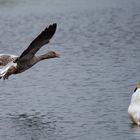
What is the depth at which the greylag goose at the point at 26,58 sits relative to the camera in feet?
57.9

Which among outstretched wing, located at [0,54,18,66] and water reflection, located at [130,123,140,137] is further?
outstretched wing, located at [0,54,18,66]

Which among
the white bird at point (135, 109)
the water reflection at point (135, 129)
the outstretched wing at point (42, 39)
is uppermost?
the outstretched wing at point (42, 39)

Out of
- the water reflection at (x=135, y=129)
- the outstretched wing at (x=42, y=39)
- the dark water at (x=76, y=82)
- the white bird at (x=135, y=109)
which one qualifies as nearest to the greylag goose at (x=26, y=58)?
the outstretched wing at (x=42, y=39)

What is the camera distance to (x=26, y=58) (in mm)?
18516

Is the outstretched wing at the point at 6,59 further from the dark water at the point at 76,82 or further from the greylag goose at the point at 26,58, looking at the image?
the dark water at the point at 76,82

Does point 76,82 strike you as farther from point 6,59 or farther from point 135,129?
point 135,129

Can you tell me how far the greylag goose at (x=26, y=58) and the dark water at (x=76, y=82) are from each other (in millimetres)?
990

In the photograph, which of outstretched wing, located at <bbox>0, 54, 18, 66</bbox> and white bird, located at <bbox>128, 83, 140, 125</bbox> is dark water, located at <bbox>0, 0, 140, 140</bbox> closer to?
white bird, located at <bbox>128, 83, 140, 125</bbox>

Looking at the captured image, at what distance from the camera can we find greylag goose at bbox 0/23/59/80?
17.6m

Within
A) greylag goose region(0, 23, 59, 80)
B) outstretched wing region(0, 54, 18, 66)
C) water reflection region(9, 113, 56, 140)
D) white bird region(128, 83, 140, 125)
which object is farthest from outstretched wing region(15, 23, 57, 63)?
white bird region(128, 83, 140, 125)

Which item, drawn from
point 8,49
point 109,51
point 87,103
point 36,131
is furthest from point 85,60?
point 36,131

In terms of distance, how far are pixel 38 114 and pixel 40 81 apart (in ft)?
15.3

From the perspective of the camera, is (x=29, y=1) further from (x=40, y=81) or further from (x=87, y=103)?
(x=87, y=103)

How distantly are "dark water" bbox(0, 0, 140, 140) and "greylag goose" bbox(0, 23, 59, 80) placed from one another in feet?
3.25
